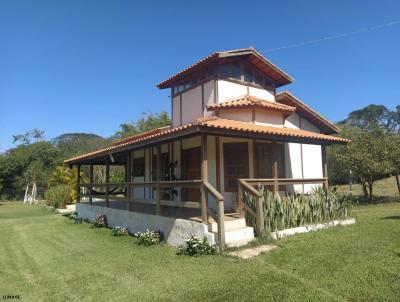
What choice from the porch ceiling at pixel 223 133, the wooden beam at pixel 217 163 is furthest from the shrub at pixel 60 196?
the wooden beam at pixel 217 163

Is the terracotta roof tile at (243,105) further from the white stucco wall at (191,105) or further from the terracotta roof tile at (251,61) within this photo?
the terracotta roof tile at (251,61)

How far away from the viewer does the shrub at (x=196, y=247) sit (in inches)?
311

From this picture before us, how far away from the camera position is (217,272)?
21.3 feet

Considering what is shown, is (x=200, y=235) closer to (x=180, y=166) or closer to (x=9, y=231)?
(x=180, y=166)

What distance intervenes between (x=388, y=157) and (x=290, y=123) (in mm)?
9740

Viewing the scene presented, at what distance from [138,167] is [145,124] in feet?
121

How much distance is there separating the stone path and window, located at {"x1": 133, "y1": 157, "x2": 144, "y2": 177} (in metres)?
9.25

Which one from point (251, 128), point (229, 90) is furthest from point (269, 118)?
point (251, 128)

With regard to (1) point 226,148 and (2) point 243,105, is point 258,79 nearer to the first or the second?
(2) point 243,105

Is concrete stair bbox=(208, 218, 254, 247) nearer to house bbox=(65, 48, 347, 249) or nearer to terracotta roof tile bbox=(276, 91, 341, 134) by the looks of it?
house bbox=(65, 48, 347, 249)

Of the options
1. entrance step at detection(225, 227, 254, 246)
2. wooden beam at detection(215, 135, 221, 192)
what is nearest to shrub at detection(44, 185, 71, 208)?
wooden beam at detection(215, 135, 221, 192)

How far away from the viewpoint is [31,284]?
6.57m

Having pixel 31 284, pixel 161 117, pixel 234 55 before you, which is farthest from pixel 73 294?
pixel 161 117

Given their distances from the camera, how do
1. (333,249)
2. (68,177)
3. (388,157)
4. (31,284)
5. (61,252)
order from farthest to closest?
(68,177) → (388,157) → (61,252) → (333,249) → (31,284)
